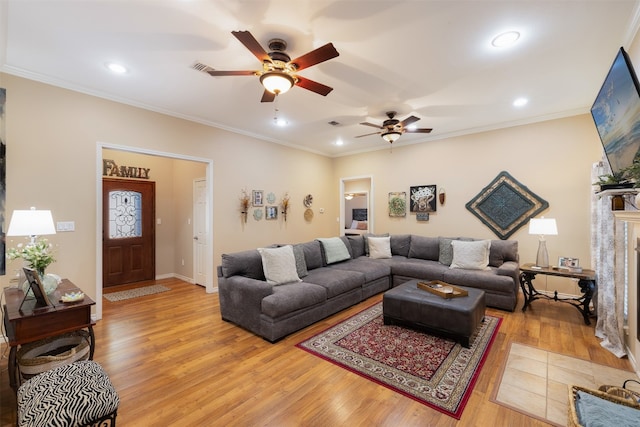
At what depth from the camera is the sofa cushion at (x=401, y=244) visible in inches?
221

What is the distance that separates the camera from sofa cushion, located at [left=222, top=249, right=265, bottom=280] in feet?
11.6

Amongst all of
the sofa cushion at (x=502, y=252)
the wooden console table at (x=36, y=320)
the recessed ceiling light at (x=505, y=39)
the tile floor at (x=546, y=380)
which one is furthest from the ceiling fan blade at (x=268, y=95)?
the sofa cushion at (x=502, y=252)

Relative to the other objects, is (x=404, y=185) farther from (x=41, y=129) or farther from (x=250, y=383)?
(x=41, y=129)

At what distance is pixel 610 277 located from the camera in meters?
3.00

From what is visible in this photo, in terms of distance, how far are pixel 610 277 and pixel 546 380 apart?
159cm

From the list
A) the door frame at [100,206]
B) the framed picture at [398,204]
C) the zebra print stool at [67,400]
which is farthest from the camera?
the framed picture at [398,204]

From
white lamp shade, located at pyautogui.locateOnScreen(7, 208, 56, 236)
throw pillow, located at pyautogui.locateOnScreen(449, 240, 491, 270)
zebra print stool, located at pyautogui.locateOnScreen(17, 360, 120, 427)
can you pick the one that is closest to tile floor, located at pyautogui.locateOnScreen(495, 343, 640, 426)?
throw pillow, located at pyautogui.locateOnScreen(449, 240, 491, 270)

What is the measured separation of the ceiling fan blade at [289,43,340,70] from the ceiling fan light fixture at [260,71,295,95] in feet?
0.47

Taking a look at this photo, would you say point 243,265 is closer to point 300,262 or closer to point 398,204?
point 300,262

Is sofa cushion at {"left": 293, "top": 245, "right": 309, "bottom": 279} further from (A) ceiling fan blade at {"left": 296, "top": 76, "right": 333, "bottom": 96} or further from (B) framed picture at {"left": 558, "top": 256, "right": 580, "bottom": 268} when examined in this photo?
(B) framed picture at {"left": 558, "top": 256, "right": 580, "bottom": 268}

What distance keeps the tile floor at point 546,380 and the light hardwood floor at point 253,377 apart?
0.34 feet

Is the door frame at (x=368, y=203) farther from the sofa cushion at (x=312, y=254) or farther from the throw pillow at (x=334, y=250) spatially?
the sofa cushion at (x=312, y=254)

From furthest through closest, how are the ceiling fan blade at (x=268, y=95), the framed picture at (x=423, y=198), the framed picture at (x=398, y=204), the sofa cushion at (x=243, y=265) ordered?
the framed picture at (x=398, y=204), the framed picture at (x=423, y=198), the sofa cushion at (x=243, y=265), the ceiling fan blade at (x=268, y=95)

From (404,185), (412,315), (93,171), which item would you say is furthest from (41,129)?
(404,185)
